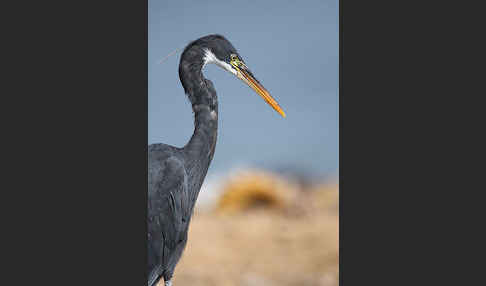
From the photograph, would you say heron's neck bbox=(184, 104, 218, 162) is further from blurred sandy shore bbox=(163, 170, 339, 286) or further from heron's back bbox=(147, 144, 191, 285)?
blurred sandy shore bbox=(163, 170, 339, 286)

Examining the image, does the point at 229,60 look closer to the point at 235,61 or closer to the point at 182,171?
the point at 235,61

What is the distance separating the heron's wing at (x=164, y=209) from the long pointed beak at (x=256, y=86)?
0.67 metres

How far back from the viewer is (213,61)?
3.52m

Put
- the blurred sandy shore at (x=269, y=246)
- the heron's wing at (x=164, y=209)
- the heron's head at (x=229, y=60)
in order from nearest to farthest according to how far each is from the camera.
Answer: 1. the heron's wing at (x=164, y=209)
2. the heron's head at (x=229, y=60)
3. the blurred sandy shore at (x=269, y=246)

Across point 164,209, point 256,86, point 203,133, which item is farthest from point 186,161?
point 256,86

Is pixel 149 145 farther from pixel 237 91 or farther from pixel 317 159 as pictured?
pixel 317 159

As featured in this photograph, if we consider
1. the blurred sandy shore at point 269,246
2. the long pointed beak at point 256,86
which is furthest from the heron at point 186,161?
the blurred sandy shore at point 269,246

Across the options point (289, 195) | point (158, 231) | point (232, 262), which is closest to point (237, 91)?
point (158, 231)

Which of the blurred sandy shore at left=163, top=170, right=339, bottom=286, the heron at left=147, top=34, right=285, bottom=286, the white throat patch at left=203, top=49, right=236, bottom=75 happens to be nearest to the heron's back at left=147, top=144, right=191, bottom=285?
the heron at left=147, top=34, right=285, bottom=286

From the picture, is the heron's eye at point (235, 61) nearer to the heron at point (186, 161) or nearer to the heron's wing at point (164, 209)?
the heron at point (186, 161)

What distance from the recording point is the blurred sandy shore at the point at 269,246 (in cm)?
391

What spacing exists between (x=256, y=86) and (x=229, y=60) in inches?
9.2

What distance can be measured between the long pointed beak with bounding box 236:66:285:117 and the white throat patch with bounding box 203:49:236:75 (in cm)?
5

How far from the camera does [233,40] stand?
352cm
